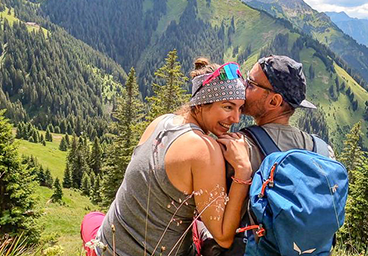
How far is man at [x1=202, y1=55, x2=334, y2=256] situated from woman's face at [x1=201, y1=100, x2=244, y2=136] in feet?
0.62

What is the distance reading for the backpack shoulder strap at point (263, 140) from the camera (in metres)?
2.88

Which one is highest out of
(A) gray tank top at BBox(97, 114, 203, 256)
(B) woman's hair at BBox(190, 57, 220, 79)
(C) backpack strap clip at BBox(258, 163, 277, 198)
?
(B) woman's hair at BBox(190, 57, 220, 79)

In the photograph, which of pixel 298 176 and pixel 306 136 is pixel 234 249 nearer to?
pixel 298 176

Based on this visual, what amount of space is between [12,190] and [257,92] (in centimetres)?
1918

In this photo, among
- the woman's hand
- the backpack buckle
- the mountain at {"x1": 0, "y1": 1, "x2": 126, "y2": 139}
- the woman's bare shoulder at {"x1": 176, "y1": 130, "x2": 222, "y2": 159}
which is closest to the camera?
the backpack buckle

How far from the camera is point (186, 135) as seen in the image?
2674mm

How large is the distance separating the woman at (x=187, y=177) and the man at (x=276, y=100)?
0.20 meters

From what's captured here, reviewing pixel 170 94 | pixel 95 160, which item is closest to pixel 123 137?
pixel 170 94

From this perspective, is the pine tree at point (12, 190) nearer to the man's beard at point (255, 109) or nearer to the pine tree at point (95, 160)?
the man's beard at point (255, 109)

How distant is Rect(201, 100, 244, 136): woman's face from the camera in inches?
121

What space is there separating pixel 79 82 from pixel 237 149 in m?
205

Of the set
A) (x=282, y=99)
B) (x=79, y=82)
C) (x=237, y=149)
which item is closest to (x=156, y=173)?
(x=237, y=149)

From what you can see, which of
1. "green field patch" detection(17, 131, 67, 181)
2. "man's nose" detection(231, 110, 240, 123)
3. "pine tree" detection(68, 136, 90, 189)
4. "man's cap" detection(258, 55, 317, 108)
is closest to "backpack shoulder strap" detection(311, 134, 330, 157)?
"man's cap" detection(258, 55, 317, 108)

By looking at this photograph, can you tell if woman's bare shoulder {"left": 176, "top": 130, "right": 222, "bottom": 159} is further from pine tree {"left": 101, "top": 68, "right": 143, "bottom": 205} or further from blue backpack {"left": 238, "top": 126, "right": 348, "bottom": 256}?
pine tree {"left": 101, "top": 68, "right": 143, "bottom": 205}
